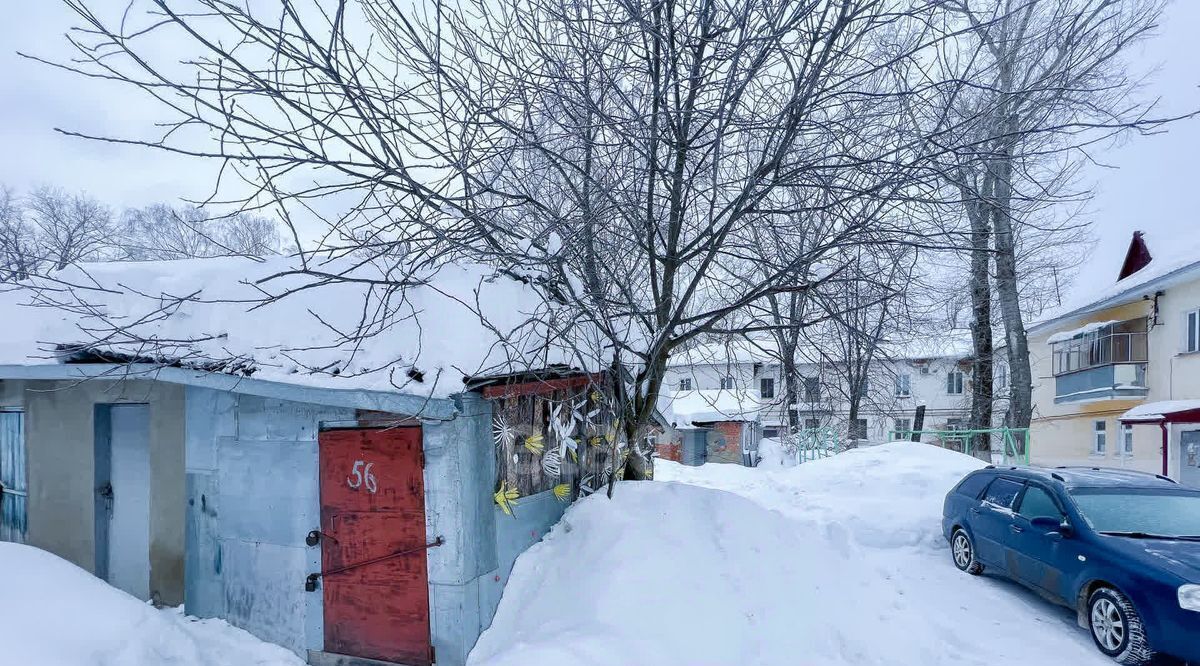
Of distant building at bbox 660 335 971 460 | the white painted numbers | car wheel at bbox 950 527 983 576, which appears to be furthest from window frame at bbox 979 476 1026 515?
the white painted numbers

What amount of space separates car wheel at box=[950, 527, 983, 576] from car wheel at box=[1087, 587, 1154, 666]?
201 centimetres

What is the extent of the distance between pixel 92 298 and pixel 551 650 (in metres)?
6.80

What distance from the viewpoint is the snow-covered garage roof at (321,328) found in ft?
17.9

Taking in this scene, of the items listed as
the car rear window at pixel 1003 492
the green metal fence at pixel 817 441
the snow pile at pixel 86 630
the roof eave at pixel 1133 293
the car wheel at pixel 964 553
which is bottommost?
the green metal fence at pixel 817 441

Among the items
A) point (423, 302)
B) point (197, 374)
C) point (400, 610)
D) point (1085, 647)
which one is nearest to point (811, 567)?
point (1085, 647)

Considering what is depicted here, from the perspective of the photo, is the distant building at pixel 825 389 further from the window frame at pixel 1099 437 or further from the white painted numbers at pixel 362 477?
the window frame at pixel 1099 437

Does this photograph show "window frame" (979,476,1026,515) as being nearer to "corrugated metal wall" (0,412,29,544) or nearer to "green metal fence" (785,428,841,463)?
"corrugated metal wall" (0,412,29,544)

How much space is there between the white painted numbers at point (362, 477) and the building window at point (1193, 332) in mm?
19892

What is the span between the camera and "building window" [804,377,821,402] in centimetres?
725

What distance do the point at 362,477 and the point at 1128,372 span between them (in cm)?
2143

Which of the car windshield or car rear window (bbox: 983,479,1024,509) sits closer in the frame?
the car windshield

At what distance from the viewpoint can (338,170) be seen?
493 cm

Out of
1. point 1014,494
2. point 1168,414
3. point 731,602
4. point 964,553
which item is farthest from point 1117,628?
point 1168,414

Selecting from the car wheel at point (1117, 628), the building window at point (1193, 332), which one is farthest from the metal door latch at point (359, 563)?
the building window at point (1193, 332)
